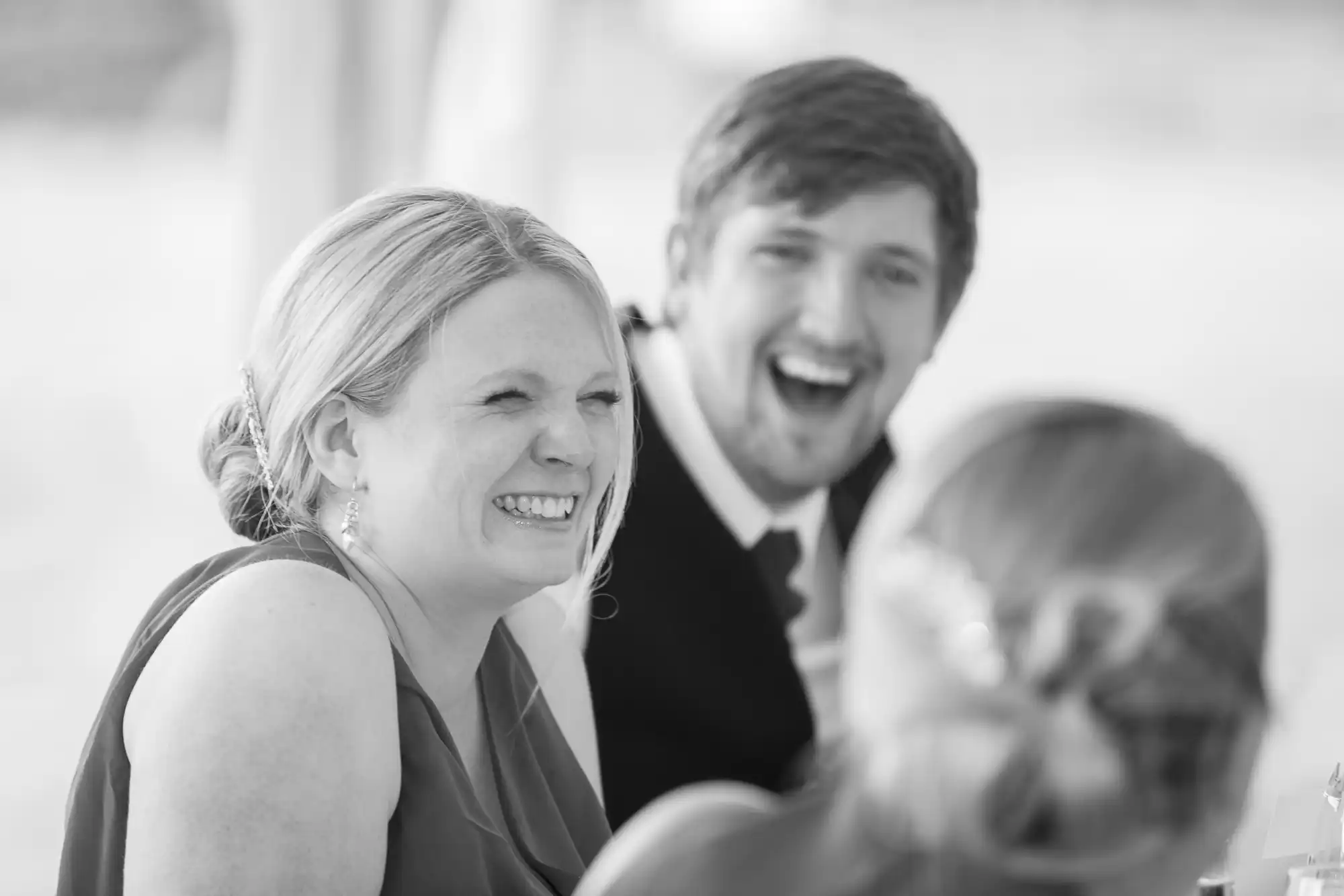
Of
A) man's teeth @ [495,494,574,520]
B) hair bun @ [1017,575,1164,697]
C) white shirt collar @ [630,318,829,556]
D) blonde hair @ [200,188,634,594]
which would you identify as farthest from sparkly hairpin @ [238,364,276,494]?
hair bun @ [1017,575,1164,697]

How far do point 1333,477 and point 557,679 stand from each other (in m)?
3.55

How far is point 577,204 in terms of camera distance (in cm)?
381

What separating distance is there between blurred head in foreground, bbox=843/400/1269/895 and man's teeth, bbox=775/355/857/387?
1055 millimetres

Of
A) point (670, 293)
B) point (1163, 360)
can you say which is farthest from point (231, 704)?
point (1163, 360)

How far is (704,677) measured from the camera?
172 cm

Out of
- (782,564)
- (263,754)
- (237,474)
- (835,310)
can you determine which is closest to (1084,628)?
(263,754)

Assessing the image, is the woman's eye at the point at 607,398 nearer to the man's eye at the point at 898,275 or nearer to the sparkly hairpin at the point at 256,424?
the sparkly hairpin at the point at 256,424

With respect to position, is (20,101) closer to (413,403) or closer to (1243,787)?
(413,403)

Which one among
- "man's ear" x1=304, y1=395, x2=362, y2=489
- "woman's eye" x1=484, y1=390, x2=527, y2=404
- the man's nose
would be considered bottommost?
→ "man's ear" x1=304, y1=395, x2=362, y2=489

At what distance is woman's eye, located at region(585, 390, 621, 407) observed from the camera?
51.8 inches

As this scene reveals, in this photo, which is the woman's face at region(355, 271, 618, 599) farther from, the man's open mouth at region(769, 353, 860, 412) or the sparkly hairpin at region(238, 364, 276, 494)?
the man's open mouth at region(769, 353, 860, 412)

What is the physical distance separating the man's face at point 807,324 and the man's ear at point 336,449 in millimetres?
628

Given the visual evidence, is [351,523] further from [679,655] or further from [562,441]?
[679,655]

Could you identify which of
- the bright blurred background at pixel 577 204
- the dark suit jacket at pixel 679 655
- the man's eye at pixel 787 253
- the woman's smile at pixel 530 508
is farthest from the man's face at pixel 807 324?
the woman's smile at pixel 530 508
